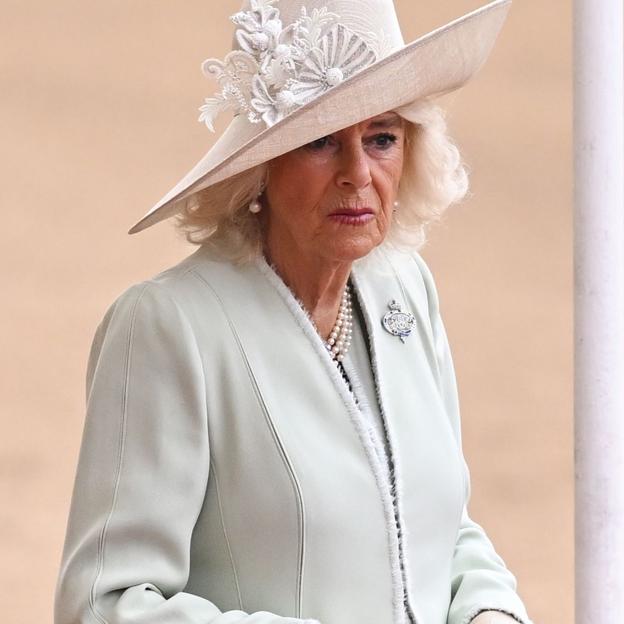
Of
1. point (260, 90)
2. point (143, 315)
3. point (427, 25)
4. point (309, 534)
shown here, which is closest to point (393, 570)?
point (309, 534)

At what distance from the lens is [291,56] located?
2264mm

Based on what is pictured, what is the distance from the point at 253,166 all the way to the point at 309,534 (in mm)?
530

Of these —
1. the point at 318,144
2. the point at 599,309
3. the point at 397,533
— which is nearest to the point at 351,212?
the point at 318,144

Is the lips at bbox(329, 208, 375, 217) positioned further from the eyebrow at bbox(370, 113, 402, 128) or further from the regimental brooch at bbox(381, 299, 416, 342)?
the regimental brooch at bbox(381, 299, 416, 342)

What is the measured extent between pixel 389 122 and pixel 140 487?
25.9 inches

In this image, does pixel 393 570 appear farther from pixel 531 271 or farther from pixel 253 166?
pixel 531 271

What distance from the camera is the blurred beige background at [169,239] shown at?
16.5 feet

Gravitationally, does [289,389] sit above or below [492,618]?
above

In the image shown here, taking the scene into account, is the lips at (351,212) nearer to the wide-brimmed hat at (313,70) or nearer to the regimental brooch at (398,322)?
the wide-brimmed hat at (313,70)

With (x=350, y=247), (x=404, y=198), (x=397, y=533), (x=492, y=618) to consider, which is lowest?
(x=492, y=618)

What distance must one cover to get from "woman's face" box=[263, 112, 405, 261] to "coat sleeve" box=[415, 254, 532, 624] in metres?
0.33

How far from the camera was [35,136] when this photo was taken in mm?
5008

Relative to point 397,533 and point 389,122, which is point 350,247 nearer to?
point 389,122

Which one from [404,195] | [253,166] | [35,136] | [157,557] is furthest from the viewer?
[35,136]
